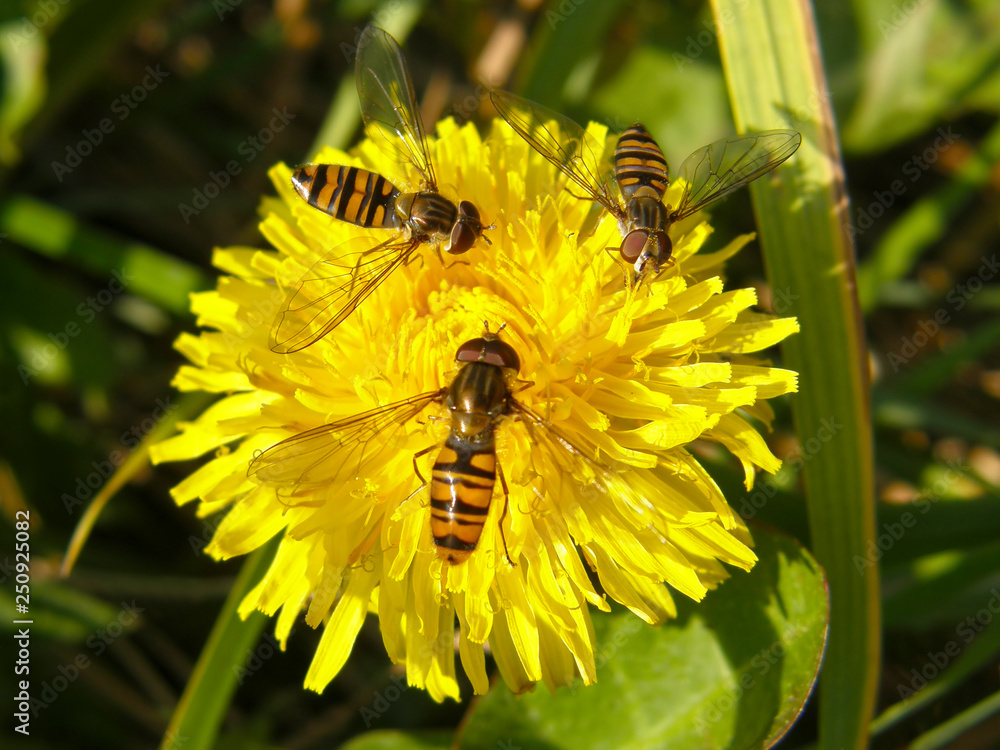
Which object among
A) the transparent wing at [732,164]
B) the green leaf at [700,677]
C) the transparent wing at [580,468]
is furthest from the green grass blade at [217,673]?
the transparent wing at [732,164]

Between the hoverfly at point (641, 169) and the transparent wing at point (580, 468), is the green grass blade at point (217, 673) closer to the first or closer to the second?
the transparent wing at point (580, 468)

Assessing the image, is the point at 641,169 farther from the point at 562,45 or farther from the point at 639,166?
the point at 562,45

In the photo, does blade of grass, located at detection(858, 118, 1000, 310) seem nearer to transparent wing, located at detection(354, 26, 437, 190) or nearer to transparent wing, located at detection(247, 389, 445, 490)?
transparent wing, located at detection(354, 26, 437, 190)

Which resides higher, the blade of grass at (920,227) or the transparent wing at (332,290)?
the blade of grass at (920,227)

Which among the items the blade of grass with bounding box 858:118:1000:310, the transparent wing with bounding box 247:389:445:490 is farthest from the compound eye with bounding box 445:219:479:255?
the blade of grass with bounding box 858:118:1000:310

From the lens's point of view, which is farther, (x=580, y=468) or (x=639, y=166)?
(x=639, y=166)

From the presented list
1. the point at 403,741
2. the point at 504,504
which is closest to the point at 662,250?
the point at 504,504

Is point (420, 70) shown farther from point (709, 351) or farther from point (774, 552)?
point (774, 552)
